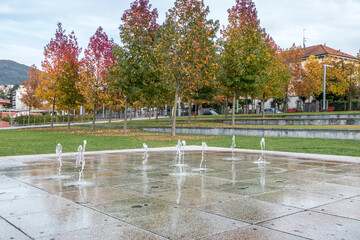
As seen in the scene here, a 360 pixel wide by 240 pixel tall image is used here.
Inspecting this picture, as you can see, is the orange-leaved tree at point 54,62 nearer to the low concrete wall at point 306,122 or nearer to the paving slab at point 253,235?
the low concrete wall at point 306,122

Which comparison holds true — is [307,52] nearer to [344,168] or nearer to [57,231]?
[344,168]

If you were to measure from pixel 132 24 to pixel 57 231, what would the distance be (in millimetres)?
23713

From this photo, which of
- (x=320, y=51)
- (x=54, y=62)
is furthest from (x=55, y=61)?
(x=320, y=51)

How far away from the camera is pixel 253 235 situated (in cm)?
393

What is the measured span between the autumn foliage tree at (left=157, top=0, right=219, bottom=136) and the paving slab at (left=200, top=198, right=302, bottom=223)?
17.5m

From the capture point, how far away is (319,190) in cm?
648

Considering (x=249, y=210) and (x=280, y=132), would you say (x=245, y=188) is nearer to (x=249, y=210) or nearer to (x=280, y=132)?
(x=249, y=210)

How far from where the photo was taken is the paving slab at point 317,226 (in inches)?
154

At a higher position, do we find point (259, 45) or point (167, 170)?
point (259, 45)

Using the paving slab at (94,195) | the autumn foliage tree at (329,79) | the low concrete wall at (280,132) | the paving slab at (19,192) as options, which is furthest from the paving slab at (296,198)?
the autumn foliage tree at (329,79)

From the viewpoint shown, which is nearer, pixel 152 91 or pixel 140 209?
pixel 140 209

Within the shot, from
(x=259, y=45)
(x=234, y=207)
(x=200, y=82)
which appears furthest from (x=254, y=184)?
(x=259, y=45)

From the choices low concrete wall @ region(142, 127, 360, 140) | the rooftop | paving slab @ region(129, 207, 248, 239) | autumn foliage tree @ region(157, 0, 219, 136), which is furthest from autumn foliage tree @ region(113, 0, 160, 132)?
the rooftop

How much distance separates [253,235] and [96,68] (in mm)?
27036
